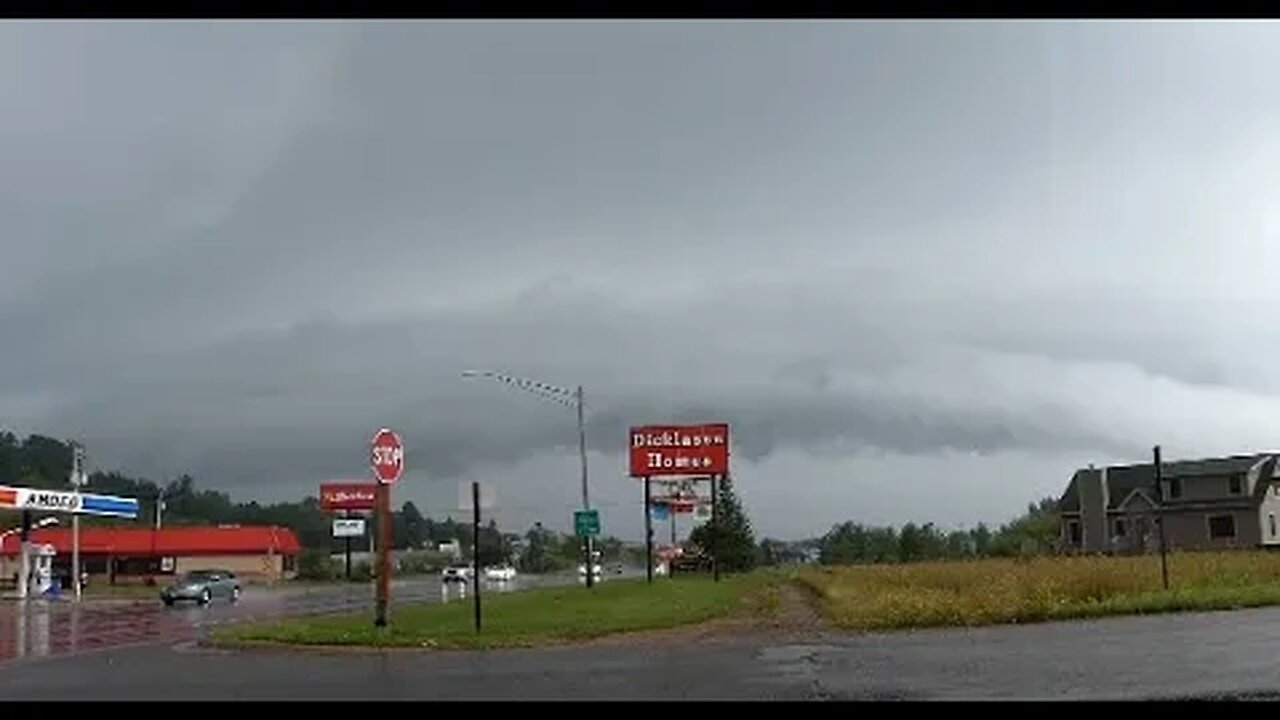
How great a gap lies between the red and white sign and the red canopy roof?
5260 centimetres

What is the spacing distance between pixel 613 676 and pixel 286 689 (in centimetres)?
385

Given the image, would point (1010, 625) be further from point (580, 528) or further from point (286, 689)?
point (580, 528)

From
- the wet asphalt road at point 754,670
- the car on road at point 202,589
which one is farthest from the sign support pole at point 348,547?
the wet asphalt road at point 754,670

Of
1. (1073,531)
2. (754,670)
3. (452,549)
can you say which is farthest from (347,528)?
(754,670)

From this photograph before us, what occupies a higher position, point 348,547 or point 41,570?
point 348,547

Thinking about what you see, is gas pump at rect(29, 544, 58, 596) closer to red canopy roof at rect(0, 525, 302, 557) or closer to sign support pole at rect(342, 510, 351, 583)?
red canopy roof at rect(0, 525, 302, 557)

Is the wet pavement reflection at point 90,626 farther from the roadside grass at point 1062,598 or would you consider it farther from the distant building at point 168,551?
the distant building at point 168,551

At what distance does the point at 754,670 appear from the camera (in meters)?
17.2

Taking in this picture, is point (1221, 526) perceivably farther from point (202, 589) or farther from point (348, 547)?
point (348, 547)

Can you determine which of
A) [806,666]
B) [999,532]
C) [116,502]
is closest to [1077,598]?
[806,666]

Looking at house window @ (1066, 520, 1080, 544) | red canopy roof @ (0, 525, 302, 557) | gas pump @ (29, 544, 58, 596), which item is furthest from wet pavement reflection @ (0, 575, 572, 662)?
house window @ (1066, 520, 1080, 544)

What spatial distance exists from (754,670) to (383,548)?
31.5 ft

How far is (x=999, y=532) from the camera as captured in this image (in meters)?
130

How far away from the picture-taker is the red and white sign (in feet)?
247
